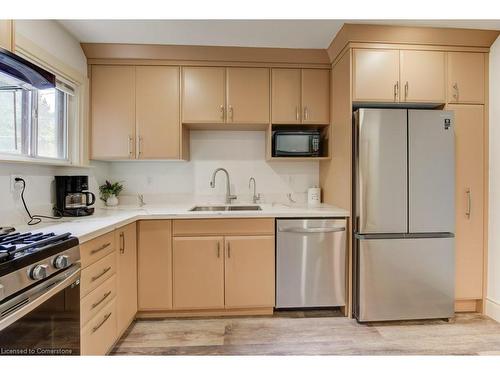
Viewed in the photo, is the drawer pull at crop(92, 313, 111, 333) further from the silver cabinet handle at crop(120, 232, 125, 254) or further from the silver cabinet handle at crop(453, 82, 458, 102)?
the silver cabinet handle at crop(453, 82, 458, 102)

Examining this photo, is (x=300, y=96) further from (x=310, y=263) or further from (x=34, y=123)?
(x=34, y=123)

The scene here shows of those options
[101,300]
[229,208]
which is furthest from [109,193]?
[101,300]

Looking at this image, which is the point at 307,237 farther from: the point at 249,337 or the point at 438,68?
the point at 438,68

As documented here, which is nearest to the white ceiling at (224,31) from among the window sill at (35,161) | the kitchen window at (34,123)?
the kitchen window at (34,123)

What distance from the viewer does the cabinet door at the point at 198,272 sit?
2223 mm

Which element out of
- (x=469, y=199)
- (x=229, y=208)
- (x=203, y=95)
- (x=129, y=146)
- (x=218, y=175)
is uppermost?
(x=203, y=95)

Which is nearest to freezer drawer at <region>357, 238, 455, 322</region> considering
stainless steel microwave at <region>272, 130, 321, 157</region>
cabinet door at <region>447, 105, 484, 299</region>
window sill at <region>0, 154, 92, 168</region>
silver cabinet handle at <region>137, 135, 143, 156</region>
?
cabinet door at <region>447, 105, 484, 299</region>

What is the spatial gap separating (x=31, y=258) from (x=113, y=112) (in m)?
1.80

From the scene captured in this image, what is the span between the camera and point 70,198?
2.08 m

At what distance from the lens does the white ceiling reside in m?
2.12

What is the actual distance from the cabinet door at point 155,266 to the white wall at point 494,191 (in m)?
2.68

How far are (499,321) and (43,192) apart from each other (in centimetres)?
372

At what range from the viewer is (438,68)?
2.27 metres

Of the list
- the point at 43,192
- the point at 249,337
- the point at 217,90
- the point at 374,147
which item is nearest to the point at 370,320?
the point at 249,337
